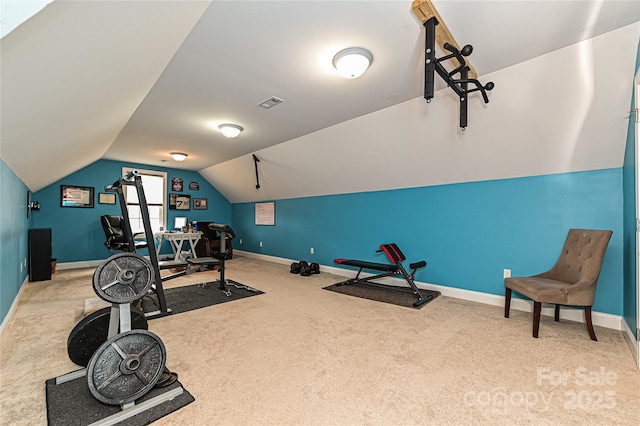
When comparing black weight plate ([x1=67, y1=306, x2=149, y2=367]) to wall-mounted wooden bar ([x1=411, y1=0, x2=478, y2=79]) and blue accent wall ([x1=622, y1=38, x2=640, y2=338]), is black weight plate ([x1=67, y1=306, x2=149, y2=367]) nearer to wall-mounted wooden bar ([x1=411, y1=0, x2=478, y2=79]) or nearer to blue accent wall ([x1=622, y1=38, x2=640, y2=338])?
wall-mounted wooden bar ([x1=411, y1=0, x2=478, y2=79])

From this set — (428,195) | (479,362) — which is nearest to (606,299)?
(479,362)

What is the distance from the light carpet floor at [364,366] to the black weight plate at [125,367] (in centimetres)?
28

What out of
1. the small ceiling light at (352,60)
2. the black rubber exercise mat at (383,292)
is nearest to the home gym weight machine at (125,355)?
the small ceiling light at (352,60)

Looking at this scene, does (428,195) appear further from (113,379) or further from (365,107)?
(113,379)

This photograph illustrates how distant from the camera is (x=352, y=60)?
7.48 feet

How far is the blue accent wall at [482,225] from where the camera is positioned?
2869 millimetres

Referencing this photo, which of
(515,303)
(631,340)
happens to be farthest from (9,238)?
(631,340)

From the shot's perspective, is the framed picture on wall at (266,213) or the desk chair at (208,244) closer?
the desk chair at (208,244)

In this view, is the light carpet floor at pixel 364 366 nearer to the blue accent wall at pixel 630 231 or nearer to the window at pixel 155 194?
the blue accent wall at pixel 630 231

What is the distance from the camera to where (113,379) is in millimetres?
1581

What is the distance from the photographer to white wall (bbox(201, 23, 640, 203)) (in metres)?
2.31

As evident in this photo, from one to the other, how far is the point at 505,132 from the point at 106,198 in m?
7.81

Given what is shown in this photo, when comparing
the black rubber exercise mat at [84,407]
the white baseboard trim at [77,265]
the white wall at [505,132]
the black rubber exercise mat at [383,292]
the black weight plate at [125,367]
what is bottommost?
the white baseboard trim at [77,265]

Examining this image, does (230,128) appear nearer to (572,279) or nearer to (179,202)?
(179,202)
